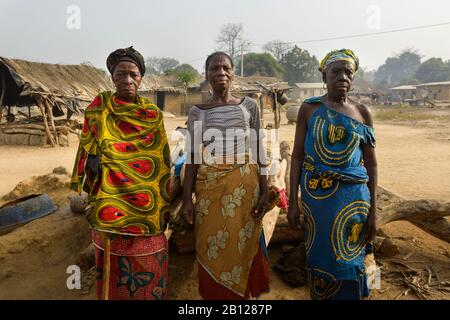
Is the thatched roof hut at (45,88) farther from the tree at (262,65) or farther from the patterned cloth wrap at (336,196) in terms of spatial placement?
the tree at (262,65)

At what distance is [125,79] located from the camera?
2.07 m

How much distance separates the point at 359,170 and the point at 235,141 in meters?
0.74

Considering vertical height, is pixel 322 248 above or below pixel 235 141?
below

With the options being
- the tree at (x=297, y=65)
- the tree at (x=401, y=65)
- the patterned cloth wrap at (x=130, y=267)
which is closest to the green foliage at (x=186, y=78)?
the tree at (x=297, y=65)

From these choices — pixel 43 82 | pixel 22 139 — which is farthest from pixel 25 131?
pixel 43 82

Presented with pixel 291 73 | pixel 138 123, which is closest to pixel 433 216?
pixel 138 123

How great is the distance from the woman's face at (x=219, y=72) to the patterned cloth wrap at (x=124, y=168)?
0.40 meters

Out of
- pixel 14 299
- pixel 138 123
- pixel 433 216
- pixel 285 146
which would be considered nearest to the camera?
pixel 138 123

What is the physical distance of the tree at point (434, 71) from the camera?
54106 millimetres

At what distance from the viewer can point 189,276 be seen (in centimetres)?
289

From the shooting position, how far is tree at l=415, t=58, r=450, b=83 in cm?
5411

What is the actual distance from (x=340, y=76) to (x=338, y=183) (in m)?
0.60

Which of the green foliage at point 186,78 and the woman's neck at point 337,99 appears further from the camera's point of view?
the green foliage at point 186,78
